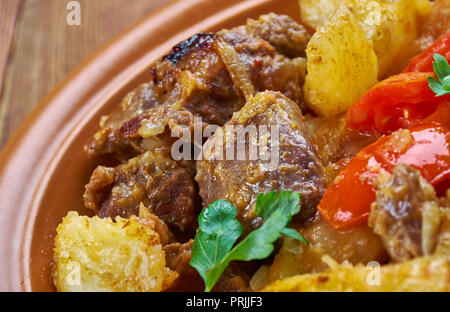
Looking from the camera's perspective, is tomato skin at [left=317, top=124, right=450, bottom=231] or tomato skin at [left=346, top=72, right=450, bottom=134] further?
tomato skin at [left=346, top=72, right=450, bottom=134]

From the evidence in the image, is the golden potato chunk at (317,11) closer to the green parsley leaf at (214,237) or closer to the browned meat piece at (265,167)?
the browned meat piece at (265,167)

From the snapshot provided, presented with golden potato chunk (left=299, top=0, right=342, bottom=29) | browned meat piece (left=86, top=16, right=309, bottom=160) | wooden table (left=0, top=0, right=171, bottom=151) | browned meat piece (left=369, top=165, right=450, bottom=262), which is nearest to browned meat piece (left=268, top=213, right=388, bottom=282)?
browned meat piece (left=369, top=165, right=450, bottom=262)

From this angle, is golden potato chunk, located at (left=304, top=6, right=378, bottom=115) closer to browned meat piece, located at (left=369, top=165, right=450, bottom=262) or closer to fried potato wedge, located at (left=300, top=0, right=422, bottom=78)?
fried potato wedge, located at (left=300, top=0, right=422, bottom=78)

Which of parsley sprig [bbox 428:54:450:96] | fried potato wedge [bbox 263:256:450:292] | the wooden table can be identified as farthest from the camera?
the wooden table

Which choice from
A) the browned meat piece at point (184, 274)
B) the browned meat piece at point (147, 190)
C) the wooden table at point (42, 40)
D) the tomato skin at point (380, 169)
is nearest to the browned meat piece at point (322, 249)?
the tomato skin at point (380, 169)

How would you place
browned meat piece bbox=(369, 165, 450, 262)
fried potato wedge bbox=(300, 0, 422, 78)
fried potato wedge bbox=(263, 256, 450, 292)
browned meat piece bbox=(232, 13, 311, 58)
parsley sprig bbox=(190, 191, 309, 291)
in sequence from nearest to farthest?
fried potato wedge bbox=(263, 256, 450, 292), browned meat piece bbox=(369, 165, 450, 262), parsley sprig bbox=(190, 191, 309, 291), fried potato wedge bbox=(300, 0, 422, 78), browned meat piece bbox=(232, 13, 311, 58)

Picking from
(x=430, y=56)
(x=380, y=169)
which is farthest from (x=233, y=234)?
(x=430, y=56)

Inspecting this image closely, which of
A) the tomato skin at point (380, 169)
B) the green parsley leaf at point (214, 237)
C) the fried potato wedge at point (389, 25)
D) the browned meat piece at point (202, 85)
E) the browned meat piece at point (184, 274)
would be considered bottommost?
the browned meat piece at point (184, 274)

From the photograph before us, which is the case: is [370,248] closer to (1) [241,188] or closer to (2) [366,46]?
(1) [241,188]
